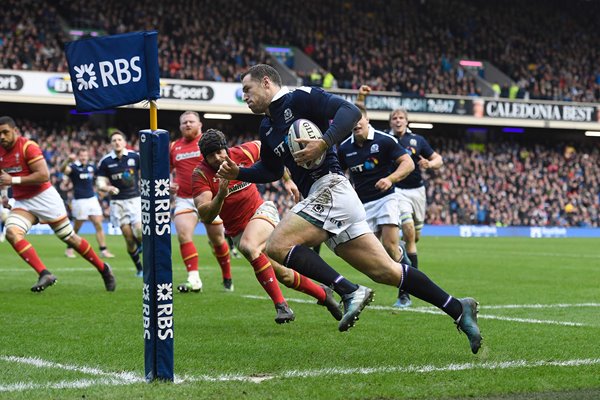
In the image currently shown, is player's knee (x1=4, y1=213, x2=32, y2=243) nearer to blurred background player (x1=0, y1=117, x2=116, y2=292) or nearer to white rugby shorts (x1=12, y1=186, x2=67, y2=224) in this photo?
blurred background player (x1=0, y1=117, x2=116, y2=292)

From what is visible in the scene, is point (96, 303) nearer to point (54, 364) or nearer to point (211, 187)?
point (211, 187)

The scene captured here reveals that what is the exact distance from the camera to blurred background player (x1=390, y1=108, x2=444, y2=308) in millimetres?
12656

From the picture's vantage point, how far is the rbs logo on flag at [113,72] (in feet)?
18.8

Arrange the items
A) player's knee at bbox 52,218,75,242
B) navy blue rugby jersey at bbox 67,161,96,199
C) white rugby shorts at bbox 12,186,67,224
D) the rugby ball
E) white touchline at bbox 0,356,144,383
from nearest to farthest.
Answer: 1. white touchline at bbox 0,356,144,383
2. the rugby ball
3. white rugby shorts at bbox 12,186,67,224
4. player's knee at bbox 52,218,75,242
5. navy blue rugby jersey at bbox 67,161,96,199

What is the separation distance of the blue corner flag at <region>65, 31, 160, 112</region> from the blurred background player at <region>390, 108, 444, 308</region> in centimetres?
706

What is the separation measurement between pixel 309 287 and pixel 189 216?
13.6ft

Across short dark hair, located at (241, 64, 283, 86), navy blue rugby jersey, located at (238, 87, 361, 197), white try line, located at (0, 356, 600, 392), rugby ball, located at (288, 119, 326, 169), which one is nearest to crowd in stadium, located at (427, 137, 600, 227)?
navy blue rugby jersey, located at (238, 87, 361, 197)

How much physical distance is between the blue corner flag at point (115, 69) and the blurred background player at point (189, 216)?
6.77 m

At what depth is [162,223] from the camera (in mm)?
5840

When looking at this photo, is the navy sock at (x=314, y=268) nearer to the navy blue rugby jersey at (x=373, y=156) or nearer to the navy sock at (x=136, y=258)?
the navy blue rugby jersey at (x=373, y=156)

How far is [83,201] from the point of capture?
70.3ft

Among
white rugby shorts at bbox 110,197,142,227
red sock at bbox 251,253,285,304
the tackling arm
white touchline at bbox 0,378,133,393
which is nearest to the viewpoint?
white touchline at bbox 0,378,133,393

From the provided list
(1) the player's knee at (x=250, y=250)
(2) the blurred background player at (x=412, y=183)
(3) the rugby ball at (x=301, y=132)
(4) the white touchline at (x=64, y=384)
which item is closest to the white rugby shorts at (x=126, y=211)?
(2) the blurred background player at (x=412, y=183)

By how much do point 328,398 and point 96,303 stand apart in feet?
20.7
